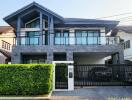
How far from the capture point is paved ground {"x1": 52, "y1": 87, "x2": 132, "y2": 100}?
1502cm

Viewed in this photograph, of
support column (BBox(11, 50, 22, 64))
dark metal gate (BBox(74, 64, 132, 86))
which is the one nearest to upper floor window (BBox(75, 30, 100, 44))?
support column (BBox(11, 50, 22, 64))

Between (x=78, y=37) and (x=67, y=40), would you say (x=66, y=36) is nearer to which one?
(x=67, y=40)

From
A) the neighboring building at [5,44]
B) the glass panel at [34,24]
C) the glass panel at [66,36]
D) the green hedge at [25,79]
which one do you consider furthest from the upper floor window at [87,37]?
the green hedge at [25,79]

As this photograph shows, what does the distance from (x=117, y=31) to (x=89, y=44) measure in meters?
9.01

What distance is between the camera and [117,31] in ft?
115

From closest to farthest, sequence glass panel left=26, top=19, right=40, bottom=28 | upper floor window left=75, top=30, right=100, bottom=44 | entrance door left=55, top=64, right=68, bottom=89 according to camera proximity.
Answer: entrance door left=55, top=64, right=68, bottom=89 → upper floor window left=75, top=30, right=100, bottom=44 → glass panel left=26, top=19, right=40, bottom=28

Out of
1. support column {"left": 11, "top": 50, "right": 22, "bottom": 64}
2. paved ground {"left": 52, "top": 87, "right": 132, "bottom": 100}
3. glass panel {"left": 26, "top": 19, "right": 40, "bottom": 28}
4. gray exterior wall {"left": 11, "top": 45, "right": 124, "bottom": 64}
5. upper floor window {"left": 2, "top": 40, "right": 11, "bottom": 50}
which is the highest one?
glass panel {"left": 26, "top": 19, "right": 40, "bottom": 28}

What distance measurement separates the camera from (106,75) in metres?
21.1

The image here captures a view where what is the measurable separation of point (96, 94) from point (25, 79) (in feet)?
14.8

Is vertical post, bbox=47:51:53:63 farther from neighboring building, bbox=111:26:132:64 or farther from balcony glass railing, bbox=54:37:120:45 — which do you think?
neighboring building, bbox=111:26:132:64

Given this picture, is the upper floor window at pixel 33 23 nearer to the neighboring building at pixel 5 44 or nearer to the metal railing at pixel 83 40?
the neighboring building at pixel 5 44

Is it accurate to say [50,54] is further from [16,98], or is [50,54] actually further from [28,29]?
[16,98]

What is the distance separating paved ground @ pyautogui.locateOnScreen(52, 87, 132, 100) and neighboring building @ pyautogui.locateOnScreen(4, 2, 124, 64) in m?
8.40

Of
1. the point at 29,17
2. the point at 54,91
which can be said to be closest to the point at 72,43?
the point at 29,17
